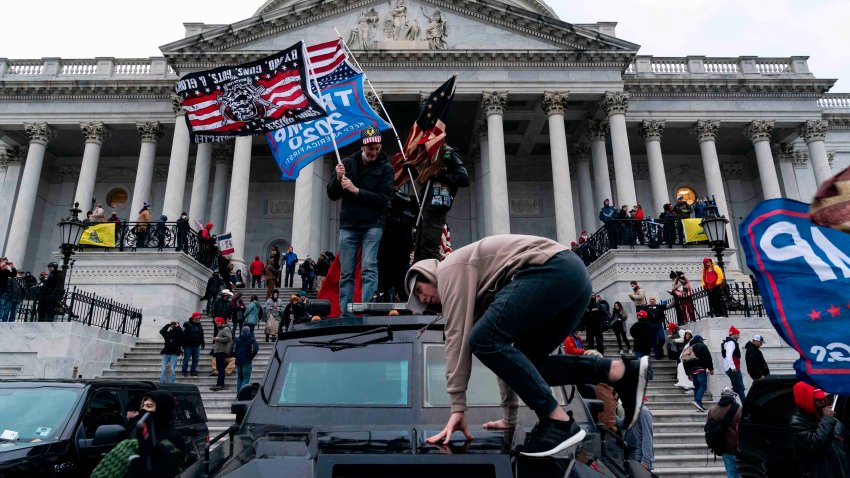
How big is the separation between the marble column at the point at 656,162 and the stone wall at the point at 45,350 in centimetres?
2526

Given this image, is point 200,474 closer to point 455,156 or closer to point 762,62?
point 455,156

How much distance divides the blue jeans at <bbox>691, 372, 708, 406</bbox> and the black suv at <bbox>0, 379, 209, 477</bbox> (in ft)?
34.0

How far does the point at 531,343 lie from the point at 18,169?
40.1m

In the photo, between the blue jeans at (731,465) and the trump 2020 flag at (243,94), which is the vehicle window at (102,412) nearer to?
the trump 2020 flag at (243,94)

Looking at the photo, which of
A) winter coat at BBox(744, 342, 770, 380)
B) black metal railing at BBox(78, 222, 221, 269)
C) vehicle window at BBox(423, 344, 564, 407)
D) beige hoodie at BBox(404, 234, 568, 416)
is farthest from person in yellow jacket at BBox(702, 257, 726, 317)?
black metal railing at BBox(78, 222, 221, 269)

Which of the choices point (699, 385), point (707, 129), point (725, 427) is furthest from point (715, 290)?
point (707, 129)

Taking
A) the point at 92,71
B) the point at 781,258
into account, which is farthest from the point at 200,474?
the point at 92,71

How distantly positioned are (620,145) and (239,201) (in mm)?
18408

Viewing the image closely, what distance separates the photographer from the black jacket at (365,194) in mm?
6609

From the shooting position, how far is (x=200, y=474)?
10.0 feet

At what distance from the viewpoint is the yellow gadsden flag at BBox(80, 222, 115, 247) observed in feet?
71.4

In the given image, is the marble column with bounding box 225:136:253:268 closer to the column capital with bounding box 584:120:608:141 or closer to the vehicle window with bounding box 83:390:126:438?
the column capital with bounding box 584:120:608:141

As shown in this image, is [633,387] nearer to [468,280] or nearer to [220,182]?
Result: [468,280]

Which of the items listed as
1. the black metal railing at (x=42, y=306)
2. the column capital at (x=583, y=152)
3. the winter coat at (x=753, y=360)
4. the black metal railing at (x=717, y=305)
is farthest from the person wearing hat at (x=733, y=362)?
the column capital at (x=583, y=152)
